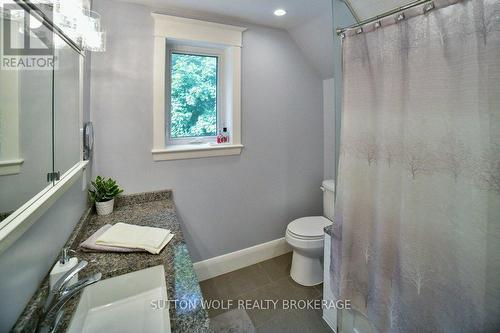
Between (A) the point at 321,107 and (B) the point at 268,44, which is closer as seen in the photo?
(B) the point at 268,44

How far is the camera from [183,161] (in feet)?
6.15

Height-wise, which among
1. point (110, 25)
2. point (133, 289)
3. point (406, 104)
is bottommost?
point (133, 289)

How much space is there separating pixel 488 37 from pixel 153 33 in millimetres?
1866

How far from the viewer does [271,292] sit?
1.86 meters

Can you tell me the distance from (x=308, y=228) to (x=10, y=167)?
189 centimetres

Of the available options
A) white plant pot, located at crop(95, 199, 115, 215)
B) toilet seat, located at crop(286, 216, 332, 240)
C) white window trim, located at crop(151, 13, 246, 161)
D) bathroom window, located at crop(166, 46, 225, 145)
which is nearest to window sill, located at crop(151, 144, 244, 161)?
white window trim, located at crop(151, 13, 246, 161)

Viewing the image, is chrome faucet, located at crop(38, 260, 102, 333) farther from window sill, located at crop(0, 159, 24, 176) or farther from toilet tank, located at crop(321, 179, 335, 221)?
toilet tank, located at crop(321, 179, 335, 221)

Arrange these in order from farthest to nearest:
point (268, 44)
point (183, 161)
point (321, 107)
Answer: point (321, 107), point (268, 44), point (183, 161)

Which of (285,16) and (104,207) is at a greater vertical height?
(285,16)

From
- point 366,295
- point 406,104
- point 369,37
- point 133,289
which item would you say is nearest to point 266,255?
point 366,295

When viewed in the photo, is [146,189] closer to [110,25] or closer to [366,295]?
[110,25]

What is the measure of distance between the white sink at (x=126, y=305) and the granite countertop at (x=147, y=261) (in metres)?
0.03

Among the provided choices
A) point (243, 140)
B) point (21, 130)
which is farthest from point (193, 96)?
point (21, 130)

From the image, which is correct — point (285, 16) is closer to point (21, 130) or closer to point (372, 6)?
point (372, 6)
